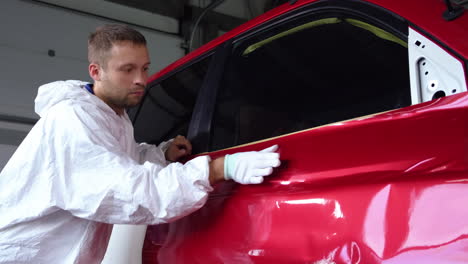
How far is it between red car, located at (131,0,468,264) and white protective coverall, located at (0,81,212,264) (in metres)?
0.20

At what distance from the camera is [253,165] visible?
3.95 feet

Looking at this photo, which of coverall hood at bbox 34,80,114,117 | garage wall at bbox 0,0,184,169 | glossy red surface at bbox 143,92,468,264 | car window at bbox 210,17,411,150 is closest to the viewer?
glossy red surface at bbox 143,92,468,264

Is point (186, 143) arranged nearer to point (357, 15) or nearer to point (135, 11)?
point (357, 15)

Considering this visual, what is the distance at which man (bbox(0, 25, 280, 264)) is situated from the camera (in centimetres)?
125

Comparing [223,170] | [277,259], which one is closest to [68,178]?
[223,170]

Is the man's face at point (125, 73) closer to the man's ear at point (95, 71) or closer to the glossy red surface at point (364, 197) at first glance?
the man's ear at point (95, 71)

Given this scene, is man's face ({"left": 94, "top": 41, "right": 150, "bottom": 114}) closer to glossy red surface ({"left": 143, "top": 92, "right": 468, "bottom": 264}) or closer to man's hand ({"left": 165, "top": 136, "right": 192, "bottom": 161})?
man's hand ({"left": 165, "top": 136, "right": 192, "bottom": 161})

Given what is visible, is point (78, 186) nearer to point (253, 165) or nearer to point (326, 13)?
point (253, 165)

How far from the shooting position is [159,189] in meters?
1.25

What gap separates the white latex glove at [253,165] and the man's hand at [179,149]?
0.52 metres

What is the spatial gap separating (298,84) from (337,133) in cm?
87

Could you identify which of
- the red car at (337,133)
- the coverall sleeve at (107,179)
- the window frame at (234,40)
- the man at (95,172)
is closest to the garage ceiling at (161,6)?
the window frame at (234,40)

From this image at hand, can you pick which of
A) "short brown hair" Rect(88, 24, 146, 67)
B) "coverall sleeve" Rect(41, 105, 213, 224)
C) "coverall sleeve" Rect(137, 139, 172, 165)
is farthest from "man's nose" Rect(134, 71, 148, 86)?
"coverall sleeve" Rect(137, 139, 172, 165)

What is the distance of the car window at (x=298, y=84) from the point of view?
1663mm
